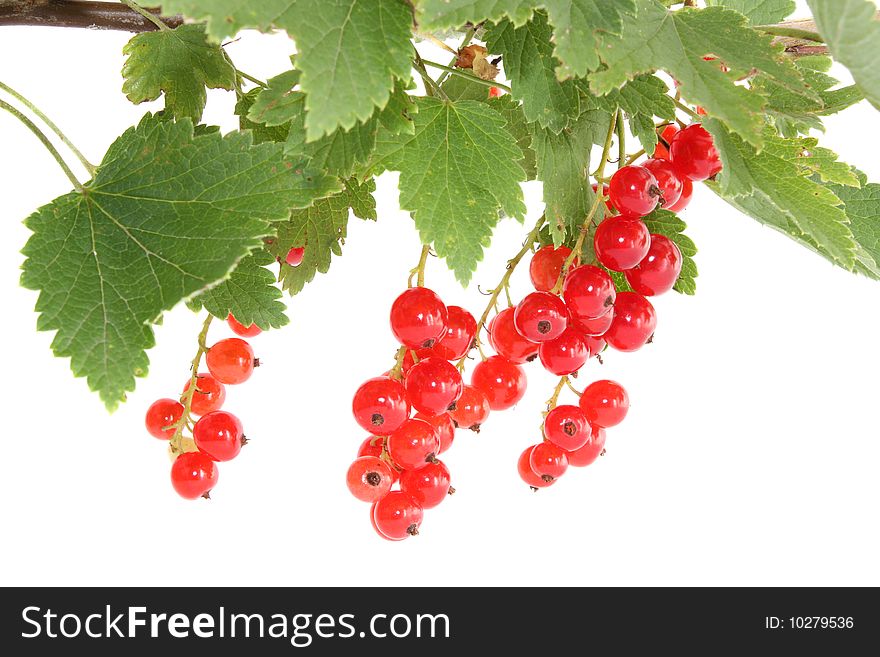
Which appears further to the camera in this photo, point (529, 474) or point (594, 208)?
point (529, 474)

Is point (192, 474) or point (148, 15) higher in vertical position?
point (148, 15)

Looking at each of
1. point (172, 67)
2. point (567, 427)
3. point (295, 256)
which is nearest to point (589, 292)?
point (567, 427)

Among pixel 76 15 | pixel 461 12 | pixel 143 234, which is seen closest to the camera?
pixel 461 12

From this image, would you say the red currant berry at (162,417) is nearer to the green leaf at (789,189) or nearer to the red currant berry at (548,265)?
the red currant berry at (548,265)

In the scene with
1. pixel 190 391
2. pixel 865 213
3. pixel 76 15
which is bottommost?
pixel 190 391

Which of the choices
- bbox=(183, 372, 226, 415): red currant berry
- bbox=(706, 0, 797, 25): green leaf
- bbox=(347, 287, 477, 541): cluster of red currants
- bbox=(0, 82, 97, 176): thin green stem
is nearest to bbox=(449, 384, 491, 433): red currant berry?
bbox=(347, 287, 477, 541): cluster of red currants

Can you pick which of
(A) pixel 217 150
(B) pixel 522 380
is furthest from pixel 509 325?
(A) pixel 217 150

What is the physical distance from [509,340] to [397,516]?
148 millimetres

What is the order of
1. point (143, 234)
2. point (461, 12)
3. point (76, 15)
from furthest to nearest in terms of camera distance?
point (76, 15) < point (143, 234) < point (461, 12)

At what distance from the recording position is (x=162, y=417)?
2.35 feet

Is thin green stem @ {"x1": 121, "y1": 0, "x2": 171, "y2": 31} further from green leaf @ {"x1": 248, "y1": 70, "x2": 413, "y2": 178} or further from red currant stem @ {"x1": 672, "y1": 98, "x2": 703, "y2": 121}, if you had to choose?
red currant stem @ {"x1": 672, "y1": 98, "x2": 703, "y2": 121}

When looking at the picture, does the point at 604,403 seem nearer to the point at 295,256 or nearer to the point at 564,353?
the point at 564,353

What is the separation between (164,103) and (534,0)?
328 mm

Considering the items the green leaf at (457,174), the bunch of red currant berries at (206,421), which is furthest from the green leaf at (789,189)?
the bunch of red currant berries at (206,421)
